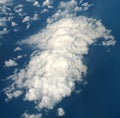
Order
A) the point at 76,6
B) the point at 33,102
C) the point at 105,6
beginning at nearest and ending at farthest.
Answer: the point at 33,102
the point at 105,6
the point at 76,6

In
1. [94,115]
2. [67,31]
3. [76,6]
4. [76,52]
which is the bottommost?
[94,115]

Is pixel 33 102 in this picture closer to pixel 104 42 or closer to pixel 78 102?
pixel 78 102

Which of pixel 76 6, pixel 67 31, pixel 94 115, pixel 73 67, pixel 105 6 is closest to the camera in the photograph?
pixel 94 115

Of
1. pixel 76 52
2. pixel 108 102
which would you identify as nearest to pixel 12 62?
pixel 76 52

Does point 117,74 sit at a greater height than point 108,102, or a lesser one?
greater

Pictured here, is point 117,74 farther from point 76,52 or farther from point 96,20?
point 96,20

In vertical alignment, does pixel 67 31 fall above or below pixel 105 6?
below

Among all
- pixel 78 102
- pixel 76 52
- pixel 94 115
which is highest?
pixel 76 52

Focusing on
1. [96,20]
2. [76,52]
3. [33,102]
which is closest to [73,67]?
[76,52]

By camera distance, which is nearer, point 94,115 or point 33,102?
point 94,115
